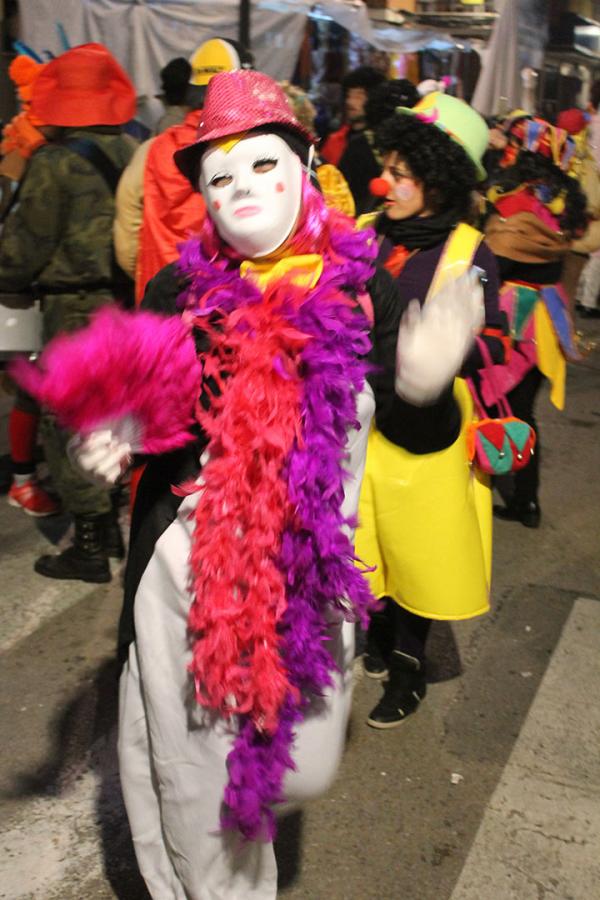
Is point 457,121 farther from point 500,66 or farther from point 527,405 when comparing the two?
point 500,66

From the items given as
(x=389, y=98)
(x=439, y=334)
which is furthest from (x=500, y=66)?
(x=439, y=334)

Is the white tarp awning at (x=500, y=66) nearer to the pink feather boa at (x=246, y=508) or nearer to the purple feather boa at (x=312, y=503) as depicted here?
the purple feather boa at (x=312, y=503)

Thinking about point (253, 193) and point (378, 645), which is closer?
point (253, 193)

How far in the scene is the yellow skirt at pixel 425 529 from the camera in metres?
2.78

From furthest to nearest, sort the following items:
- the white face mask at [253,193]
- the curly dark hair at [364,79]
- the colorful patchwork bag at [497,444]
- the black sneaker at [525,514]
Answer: the curly dark hair at [364,79] < the black sneaker at [525,514] < the colorful patchwork bag at [497,444] < the white face mask at [253,193]

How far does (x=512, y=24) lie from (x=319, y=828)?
31.3 feet

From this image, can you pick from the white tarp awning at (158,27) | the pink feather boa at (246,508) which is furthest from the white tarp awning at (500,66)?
the pink feather boa at (246,508)

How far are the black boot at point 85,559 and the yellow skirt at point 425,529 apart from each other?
157 cm

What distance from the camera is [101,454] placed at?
1660 millimetres

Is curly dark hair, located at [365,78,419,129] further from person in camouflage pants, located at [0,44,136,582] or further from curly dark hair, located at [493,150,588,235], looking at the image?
person in camouflage pants, located at [0,44,136,582]

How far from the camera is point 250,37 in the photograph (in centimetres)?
827

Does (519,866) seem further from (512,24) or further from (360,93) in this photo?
(512,24)

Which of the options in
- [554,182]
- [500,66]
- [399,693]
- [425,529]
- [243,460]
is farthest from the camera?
[500,66]

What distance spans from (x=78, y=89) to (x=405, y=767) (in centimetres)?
278
